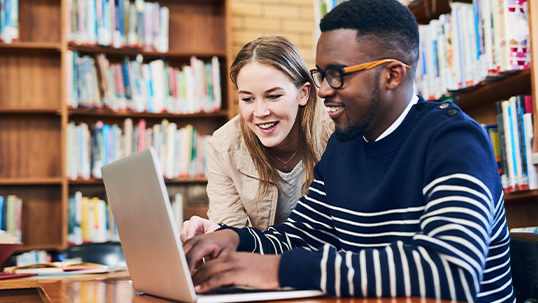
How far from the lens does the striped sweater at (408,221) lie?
0.70 metres

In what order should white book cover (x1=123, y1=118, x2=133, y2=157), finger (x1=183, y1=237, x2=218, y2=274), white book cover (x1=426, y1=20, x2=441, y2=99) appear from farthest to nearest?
1. white book cover (x1=123, y1=118, x2=133, y2=157)
2. white book cover (x1=426, y1=20, x2=441, y2=99)
3. finger (x1=183, y1=237, x2=218, y2=274)

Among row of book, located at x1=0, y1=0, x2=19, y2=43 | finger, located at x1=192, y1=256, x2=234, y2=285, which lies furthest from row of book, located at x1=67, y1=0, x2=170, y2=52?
finger, located at x1=192, y1=256, x2=234, y2=285

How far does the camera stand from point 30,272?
1502mm

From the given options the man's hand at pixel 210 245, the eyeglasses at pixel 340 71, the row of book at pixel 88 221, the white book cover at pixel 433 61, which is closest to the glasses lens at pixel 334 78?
the eyeglasses at pixel 340 71

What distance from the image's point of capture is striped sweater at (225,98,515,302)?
27.4 inches

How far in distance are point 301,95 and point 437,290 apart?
3.55 feet

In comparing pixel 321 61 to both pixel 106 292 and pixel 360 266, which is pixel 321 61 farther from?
pixel 106 292

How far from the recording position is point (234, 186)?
184 cm

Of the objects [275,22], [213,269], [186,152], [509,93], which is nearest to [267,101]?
[213,269]

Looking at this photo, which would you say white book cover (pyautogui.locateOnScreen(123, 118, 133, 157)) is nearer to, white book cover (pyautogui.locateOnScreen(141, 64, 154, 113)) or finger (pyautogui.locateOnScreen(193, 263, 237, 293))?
white book cover (pyautogui.locateOnScreen(141, 64, 154, 113))

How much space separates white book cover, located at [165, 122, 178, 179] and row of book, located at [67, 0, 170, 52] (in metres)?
0.51

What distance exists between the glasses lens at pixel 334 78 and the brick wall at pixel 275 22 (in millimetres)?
2626

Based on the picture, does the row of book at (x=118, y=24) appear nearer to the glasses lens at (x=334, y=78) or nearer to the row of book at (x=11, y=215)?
the row of book at (x=11, y=215)

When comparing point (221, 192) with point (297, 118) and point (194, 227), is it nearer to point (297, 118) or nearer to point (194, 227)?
point (297, 118)
